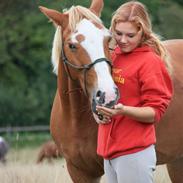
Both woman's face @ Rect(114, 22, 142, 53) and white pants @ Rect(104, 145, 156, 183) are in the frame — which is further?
woman's face @ Rect(114, 22, 142, 53)

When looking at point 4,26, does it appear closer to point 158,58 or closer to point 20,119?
point 20,119

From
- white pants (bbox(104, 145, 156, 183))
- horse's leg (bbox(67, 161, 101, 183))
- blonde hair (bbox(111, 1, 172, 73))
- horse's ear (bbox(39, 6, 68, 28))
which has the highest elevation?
blonde hair (bbox(111, 1, 172, 73))

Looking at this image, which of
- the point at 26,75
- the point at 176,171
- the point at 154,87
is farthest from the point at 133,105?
the point at 26,75

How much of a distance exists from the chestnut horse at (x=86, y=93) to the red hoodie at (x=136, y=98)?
0.55ft

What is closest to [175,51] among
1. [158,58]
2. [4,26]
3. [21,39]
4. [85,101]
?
[85,101]

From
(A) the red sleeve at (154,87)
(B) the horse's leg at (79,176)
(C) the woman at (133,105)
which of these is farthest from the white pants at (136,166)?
(B) the horse's leg at (79,176)

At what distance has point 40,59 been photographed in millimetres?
35438

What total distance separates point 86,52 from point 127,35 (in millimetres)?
332

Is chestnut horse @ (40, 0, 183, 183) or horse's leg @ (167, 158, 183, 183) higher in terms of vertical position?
chestnut horse @ (40, 0, 183, 183)

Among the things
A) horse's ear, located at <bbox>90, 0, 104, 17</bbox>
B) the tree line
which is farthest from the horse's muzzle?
the tree line

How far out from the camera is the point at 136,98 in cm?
508

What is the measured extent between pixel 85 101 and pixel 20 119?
29643 millimetres

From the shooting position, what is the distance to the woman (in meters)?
4.95

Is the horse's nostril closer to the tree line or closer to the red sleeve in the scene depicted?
the red sleeve
